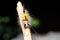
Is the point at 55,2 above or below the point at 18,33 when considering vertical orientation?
above

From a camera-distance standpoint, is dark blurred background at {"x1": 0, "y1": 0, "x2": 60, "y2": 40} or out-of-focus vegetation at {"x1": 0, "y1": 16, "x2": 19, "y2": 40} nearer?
out-of-focus vegetation at {"x1": 0, "y1": 16, "x2": 19, "y2": 40}

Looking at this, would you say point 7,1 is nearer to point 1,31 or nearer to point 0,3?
point 0,3

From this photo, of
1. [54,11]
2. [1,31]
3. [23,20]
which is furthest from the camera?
[54,11]

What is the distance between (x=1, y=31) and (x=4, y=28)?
0.07 metres

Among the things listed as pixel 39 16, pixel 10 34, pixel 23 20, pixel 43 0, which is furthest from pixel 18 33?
pixel 23 20

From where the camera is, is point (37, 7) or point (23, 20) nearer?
point (23, 20)

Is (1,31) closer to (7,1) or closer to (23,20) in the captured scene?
(7,1)

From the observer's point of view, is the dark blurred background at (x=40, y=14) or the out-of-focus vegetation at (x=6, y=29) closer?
the out-of-focus vegetation at (x=6, y=29)

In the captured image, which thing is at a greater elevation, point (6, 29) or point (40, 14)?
point (40, 14)

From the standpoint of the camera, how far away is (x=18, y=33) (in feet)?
10.9

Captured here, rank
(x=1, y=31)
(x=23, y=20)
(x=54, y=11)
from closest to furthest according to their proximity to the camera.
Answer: (x=23, y=20)
(x=1, y=31)
(x=54, y=11)

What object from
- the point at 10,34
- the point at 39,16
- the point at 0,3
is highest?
the point at 0,3

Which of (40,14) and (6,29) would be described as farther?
(40,14)

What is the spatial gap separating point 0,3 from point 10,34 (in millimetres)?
510
